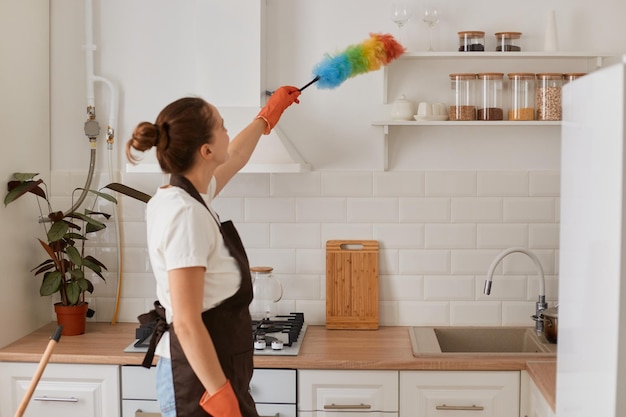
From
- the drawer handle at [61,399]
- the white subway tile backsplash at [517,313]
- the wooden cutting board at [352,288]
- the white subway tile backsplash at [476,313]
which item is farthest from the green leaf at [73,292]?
the white subway tile backsplash at [517,313]

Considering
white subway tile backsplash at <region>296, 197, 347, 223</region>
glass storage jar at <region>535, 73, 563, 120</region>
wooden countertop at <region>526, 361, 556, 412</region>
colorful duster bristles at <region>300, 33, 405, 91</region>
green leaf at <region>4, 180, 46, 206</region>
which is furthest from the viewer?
white subway tile backsplash at <region>296, 197, 347, 223</region>

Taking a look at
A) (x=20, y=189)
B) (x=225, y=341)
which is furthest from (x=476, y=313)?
(x=20, y=189)

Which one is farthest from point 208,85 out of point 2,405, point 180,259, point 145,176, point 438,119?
point 2,405

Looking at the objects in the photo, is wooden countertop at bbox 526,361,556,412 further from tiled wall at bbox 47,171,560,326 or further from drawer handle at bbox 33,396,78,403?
drawer handle at bbox 33,396,78,403

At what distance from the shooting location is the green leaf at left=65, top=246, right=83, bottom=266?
3.35 metres

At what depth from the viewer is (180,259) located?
6.91 ft

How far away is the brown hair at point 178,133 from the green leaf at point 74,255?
48.1 inches

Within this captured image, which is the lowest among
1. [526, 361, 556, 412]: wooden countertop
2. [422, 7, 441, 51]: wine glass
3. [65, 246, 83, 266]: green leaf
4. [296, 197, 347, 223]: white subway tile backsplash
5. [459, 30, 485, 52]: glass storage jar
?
[526, 361, 556, 412]: wooden countertop

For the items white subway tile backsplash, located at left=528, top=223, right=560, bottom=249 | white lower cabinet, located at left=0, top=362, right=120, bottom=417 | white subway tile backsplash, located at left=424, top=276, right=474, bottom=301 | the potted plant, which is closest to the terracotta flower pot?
the potted plant

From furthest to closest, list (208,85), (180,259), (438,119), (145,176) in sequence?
1. (145,176)
2. (438,119)
3. (208,85)
4. (180,259)

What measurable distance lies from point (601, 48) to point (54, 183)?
235cm

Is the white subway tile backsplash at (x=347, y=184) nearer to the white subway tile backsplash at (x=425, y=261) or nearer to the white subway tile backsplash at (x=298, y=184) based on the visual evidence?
the white subway tile backsplash at (x=298, y=184)

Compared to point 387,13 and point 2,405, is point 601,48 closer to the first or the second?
point 387,13

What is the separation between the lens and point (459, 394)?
305cm
